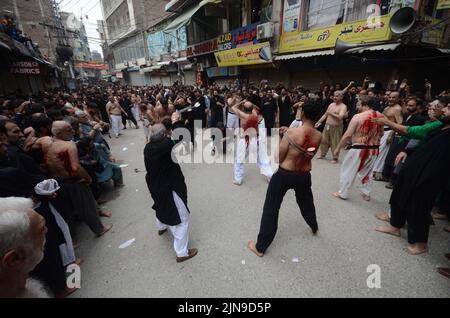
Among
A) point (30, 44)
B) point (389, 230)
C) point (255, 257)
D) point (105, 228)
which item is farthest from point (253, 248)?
point (30, 44)

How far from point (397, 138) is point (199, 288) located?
485cm

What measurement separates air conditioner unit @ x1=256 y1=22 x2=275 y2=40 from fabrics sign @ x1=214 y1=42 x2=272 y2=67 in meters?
0.34

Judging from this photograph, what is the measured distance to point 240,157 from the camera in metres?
4.70

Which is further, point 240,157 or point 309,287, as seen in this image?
point 240,157

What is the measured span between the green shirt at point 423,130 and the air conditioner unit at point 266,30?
10001 mm

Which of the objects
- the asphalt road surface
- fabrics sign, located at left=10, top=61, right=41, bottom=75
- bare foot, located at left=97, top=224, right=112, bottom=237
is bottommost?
bare foot, located at left=97, top=224, right=112, bottom=237

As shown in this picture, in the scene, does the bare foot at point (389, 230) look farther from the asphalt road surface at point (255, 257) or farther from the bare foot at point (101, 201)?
the bare foot at point (101, 201)

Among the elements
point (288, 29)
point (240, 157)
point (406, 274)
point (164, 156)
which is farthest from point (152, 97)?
point (406, 274)

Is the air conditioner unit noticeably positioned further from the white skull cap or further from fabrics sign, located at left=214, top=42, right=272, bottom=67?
the white skull cap

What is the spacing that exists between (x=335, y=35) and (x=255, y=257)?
8.92m

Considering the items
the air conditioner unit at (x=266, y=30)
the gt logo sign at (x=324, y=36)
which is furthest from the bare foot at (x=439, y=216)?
A: the air conditioner unit at (x=266, y=30)

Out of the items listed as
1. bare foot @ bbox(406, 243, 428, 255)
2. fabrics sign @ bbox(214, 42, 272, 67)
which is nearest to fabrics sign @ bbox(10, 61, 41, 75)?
fabrics sign @ bbox(214, 42, 272, 67)

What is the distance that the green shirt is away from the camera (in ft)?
8.75
